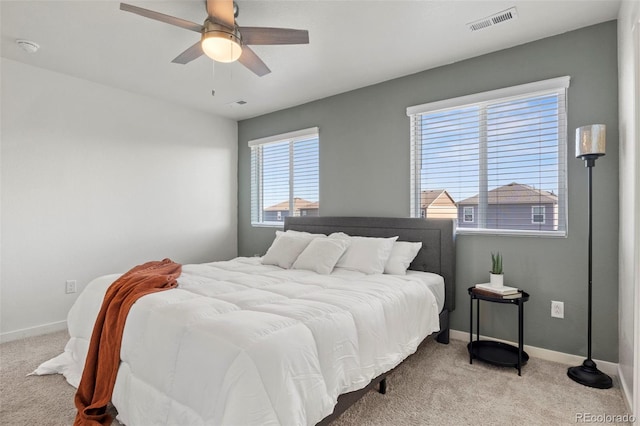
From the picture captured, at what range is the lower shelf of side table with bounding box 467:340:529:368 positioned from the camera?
8.59 feet

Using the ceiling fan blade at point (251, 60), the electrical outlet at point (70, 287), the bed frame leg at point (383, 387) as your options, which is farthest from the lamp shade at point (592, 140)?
the electrical outlet at point (70, 287)

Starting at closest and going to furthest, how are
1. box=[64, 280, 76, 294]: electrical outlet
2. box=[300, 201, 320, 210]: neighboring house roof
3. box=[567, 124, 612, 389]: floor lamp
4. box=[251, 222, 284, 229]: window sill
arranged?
box=[567, 124, 612, 389]: floor lamp → box=[64, 280, 76, 294]: electrical outlet → box=[300, 201, 320, 210]: neighboring house roof → box=[251, 222, 284, 229]: window sill

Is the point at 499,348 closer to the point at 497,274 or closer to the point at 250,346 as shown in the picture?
the point at 497,274

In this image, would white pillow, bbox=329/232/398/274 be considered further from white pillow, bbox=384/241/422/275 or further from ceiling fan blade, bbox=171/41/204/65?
ceiling fan blade, bbox=171/41/204/65

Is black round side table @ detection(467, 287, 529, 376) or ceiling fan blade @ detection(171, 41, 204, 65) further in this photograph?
black round side table @ detection(467, 287, 529, 376)

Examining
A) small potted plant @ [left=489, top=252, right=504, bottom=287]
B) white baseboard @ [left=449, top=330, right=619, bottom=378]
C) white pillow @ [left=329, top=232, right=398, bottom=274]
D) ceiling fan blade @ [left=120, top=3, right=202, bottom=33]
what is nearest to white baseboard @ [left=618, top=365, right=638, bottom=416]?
white baseboard @ [left=449, top=330, right=619, bottom=378]

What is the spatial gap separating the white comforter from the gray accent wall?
1015 mm

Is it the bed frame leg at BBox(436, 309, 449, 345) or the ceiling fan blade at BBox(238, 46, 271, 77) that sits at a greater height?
the ceiling fan blade at BBox(238, 46, 271, 77)

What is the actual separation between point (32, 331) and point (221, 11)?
3595 mm

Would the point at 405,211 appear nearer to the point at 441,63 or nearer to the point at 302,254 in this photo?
the point at 302,254

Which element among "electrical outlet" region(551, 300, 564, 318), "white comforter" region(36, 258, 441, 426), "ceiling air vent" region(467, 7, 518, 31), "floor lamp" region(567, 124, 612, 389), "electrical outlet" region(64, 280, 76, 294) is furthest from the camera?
"electrical outlet" region(64, 280, 76, 294)

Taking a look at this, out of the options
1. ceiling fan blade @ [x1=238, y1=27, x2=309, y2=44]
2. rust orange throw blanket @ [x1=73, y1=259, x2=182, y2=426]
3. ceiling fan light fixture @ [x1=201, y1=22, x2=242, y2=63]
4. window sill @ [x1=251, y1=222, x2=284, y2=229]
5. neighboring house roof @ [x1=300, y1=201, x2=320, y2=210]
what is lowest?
rust orange throw blanket @ [x1=73, y1=259, x2=182, y2=426]

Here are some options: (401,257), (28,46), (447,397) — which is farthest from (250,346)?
(28,46)

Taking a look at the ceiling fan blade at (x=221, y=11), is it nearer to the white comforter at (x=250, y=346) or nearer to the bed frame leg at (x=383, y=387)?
the white comforter at (x=250, y=346)
